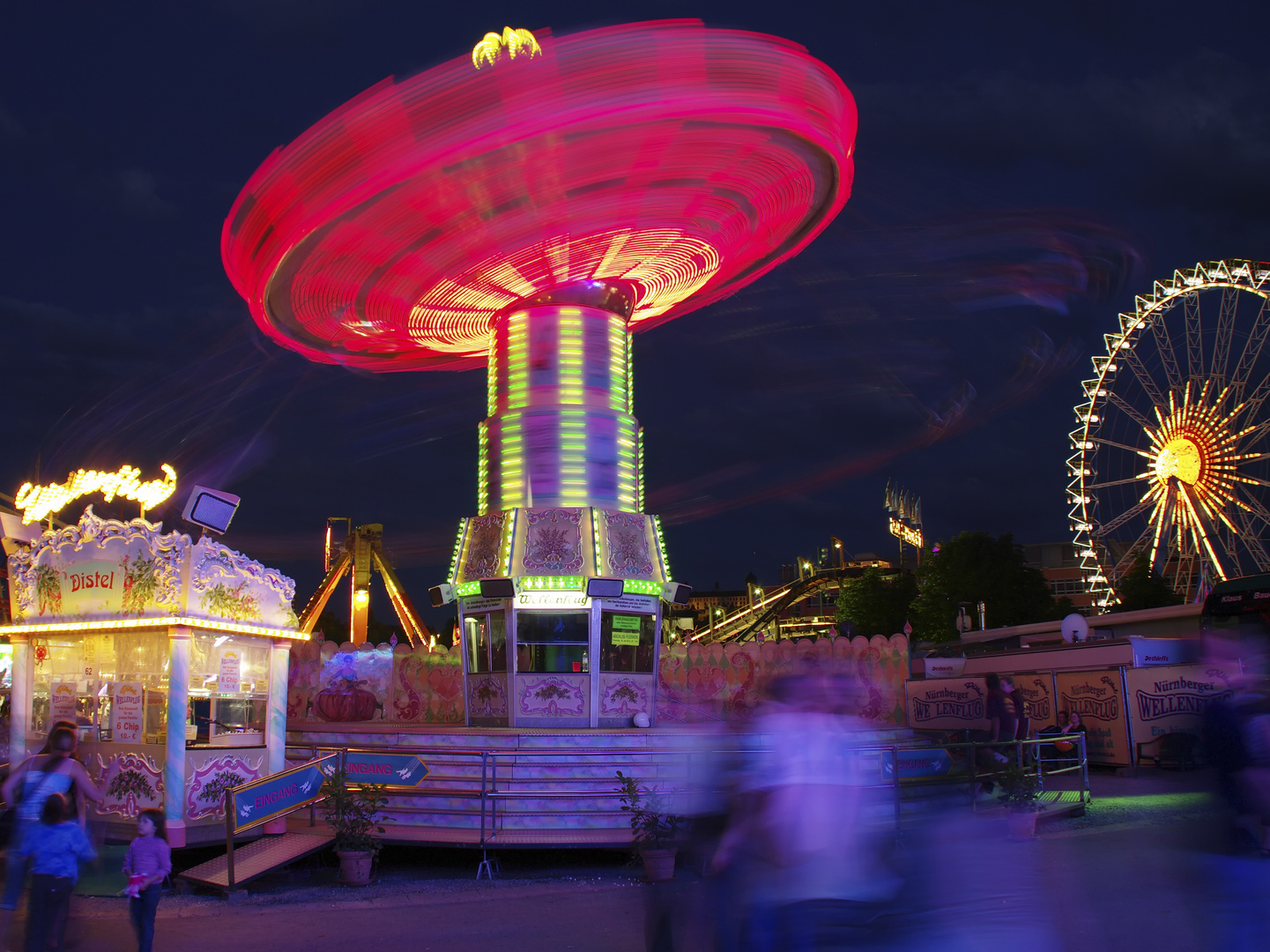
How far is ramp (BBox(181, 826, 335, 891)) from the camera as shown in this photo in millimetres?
12570

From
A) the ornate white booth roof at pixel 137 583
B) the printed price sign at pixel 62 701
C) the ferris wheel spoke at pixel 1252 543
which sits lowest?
the printed price sign at pixel 62 701

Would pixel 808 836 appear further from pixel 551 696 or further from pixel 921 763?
pixel 551 696

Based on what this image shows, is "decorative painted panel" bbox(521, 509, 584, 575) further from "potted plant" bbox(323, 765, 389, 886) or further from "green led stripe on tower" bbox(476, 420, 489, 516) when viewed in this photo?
"potted plant" bbox(323, 765, 389, 886)

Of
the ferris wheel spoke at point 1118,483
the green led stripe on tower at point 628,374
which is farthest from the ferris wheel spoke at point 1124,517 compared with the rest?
the green led stripe on tower at point 628,374

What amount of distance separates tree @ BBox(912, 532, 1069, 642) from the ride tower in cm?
4145

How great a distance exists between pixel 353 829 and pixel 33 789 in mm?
5007

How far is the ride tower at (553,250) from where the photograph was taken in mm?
18594

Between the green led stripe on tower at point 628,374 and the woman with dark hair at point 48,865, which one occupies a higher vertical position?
the green led stripe on tower at point 628,374

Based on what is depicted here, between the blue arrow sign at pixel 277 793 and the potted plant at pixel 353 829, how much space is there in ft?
1.36

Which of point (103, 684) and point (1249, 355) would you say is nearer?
point (103, 684)

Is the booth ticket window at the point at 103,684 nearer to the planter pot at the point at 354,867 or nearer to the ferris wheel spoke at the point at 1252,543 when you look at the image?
the planter pot at the point at 354,867

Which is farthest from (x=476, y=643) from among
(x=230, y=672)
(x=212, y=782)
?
(x=212, y=782)

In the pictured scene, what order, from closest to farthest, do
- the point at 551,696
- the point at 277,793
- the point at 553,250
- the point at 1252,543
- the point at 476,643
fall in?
the point at 277,793
the point at 553,250
the point at 551,696
the point at 476,643
the point at 1252,543

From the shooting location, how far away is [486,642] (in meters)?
24.1
